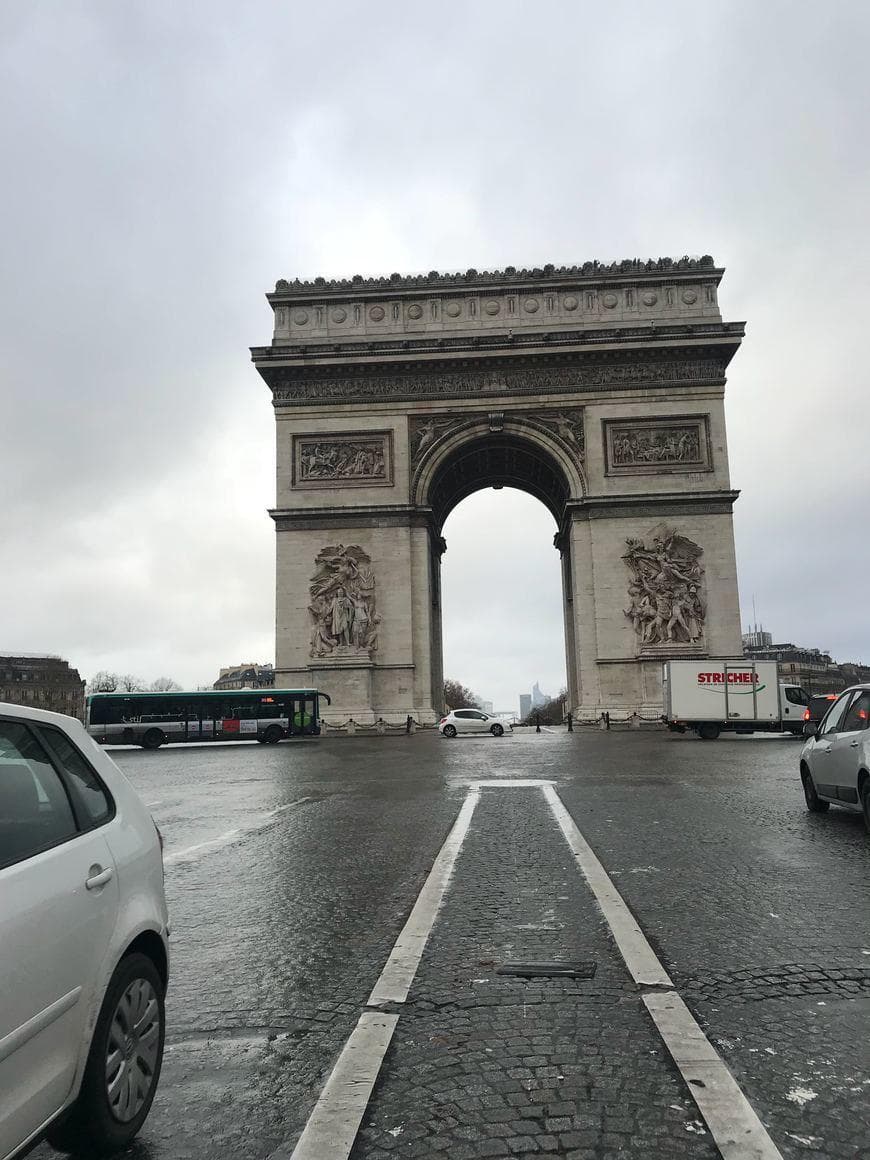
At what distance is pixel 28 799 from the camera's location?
269cm

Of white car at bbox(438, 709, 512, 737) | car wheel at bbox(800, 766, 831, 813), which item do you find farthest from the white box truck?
car wheel at bbox(800, 766, 831, 813)

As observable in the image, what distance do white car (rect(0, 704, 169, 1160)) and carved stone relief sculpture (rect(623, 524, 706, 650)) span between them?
33553 millimetres

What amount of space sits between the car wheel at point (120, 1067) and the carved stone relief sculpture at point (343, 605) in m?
33.1

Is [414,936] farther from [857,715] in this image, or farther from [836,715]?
[836,715]

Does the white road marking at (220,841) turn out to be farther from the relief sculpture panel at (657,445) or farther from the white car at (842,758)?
the relief sculpture panel at (657,445)

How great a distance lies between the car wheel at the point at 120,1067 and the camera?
2.50m

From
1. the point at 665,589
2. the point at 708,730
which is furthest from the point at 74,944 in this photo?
the point at 665,589

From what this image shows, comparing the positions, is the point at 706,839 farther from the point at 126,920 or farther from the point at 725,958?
the point at 126,920

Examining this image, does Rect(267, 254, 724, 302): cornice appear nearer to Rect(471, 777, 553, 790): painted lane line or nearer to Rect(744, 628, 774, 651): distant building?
Rect(471, 777, 553, 790): painted lane line

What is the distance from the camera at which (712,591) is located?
35.8 metres

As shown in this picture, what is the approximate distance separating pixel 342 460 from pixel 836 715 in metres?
30.4

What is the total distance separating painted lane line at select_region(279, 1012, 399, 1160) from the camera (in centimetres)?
262

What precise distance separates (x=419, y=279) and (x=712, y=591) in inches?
702

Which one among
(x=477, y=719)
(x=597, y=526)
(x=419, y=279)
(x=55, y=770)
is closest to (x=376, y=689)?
(x=477, y=719)
